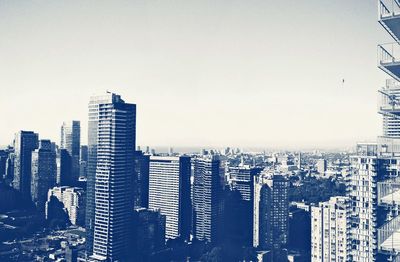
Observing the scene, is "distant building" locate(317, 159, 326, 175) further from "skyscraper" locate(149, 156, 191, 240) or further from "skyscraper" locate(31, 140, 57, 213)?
"skyscraper" locate(31, 140, 57, 213)

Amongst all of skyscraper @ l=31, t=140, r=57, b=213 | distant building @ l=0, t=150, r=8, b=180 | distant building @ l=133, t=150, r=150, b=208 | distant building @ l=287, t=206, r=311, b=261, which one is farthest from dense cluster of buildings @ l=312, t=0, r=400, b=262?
distant building @ l=0, t=150, r=8, b=180

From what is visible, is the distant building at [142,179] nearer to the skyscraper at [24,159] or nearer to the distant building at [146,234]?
the distant building at [146,234]

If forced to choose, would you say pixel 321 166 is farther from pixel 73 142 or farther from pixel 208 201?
pixel 73 142

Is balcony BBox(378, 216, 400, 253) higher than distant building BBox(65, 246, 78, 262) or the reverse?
higher

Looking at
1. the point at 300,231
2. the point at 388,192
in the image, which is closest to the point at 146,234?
Result: the point at 300,231

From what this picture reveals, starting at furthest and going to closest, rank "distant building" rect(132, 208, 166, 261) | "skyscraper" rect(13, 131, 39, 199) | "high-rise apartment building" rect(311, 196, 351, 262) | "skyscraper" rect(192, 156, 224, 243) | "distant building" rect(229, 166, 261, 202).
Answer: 1. "skyscraper" rect(13, 131, 39, 199)
2. "distant building" rect(229, 166, 261, 202)
3. "skyscraper" rect(192, 156, 224, 243)
4. "distant building" rect(132, 208, 166, 261)
5. "high-rise apartment building" rect(311, 196, 351, 262)

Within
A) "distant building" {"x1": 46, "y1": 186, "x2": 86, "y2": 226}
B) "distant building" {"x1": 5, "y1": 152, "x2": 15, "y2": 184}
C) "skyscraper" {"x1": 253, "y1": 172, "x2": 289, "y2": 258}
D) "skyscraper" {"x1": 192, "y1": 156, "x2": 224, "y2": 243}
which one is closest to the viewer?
"skyscraper" {"x1": 253, "y1": 172, "x2": 289, "y2": 258}

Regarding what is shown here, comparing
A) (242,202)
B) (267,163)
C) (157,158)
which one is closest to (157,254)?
(242,202)
